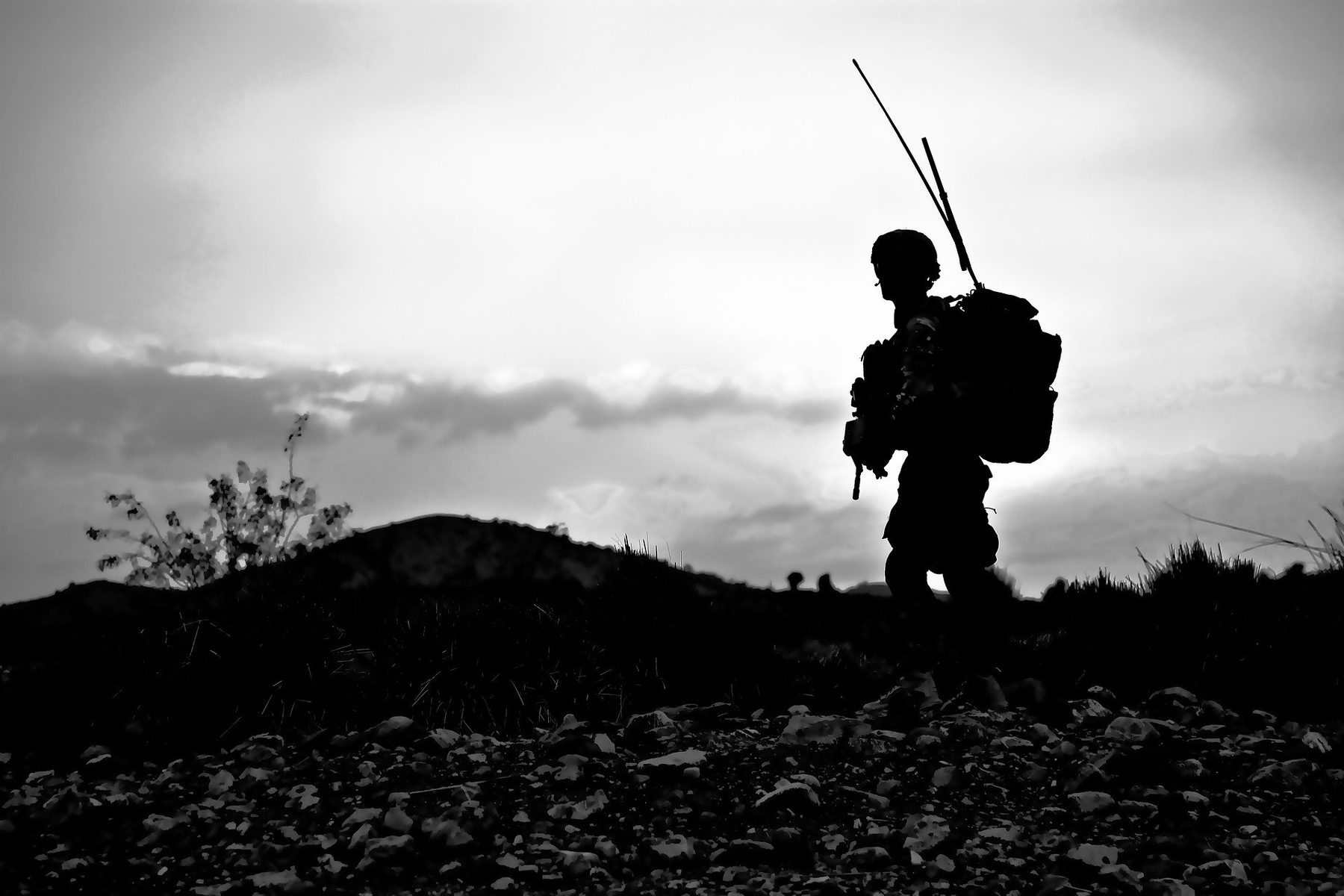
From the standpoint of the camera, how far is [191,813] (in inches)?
166

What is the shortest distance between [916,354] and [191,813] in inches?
170

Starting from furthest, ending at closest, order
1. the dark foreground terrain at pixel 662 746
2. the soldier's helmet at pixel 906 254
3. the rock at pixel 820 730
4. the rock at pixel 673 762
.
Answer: the soldier's helmet at pixel 906 254 < the rock at pixel 820 730 < the rock at pixel 673 762 < the dark foreground terrain at pixel 662 746

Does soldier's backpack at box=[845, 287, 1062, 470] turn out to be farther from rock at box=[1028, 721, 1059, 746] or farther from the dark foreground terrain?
rock at box=[1028, 721, 1059, 746]

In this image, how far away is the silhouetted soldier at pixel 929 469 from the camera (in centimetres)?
644

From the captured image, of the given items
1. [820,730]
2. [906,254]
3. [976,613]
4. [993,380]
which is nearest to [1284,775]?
[820,730]

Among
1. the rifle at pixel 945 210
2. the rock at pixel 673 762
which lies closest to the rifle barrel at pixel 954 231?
the rifle at pixel 945 210

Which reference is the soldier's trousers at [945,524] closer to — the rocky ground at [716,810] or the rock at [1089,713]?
the rock at [1089,713]

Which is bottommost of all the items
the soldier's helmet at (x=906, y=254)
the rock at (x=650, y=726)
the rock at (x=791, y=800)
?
the rock at (x=791, y=800)

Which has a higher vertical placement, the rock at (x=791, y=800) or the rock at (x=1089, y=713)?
the rock at (x=1089, y=713)

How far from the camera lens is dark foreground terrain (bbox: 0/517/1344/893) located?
3656 millimetres

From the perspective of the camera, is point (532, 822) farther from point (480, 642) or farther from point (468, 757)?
point (480, 642)

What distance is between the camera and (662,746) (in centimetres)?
466

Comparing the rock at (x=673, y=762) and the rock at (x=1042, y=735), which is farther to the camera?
the rock at (x=1042, y=735)

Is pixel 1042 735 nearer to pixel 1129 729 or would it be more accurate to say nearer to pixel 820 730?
pixel 1129 729
